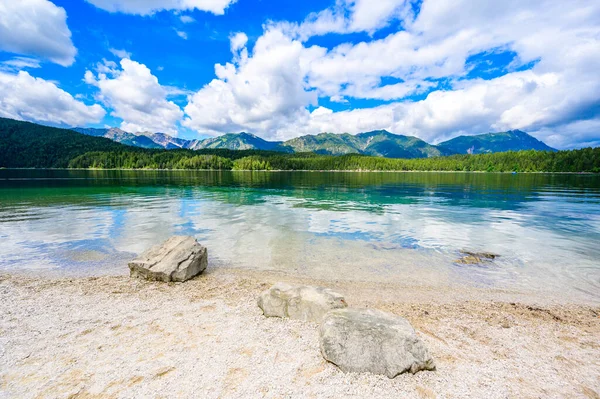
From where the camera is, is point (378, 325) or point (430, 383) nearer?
point (430, 383)

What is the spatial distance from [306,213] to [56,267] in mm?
22946

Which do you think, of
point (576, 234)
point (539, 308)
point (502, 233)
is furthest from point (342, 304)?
point (576, 234)

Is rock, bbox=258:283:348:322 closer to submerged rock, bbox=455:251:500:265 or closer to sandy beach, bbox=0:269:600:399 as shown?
sandy beach, bbox=0:269:600:399

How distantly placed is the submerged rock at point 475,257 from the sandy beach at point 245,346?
4.27 metres

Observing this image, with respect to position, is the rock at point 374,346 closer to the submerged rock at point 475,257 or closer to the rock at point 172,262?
the rock at point 172,262

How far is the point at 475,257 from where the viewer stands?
17.2 m

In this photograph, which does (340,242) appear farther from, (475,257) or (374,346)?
(374,346)

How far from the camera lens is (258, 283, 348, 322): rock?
30.3 feet

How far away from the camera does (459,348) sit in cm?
781

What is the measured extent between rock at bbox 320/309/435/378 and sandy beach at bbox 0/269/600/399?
0.73 feet

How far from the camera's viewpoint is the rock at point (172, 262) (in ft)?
42.1

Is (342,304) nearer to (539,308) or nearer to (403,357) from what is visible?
(403,357)

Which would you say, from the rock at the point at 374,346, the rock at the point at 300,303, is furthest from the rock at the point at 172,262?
the rock at the point at 374,346

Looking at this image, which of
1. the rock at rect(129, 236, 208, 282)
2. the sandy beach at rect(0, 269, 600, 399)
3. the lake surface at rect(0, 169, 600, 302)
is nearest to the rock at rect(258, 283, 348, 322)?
the sandy beach at rect(0, 269, 600, 399)
